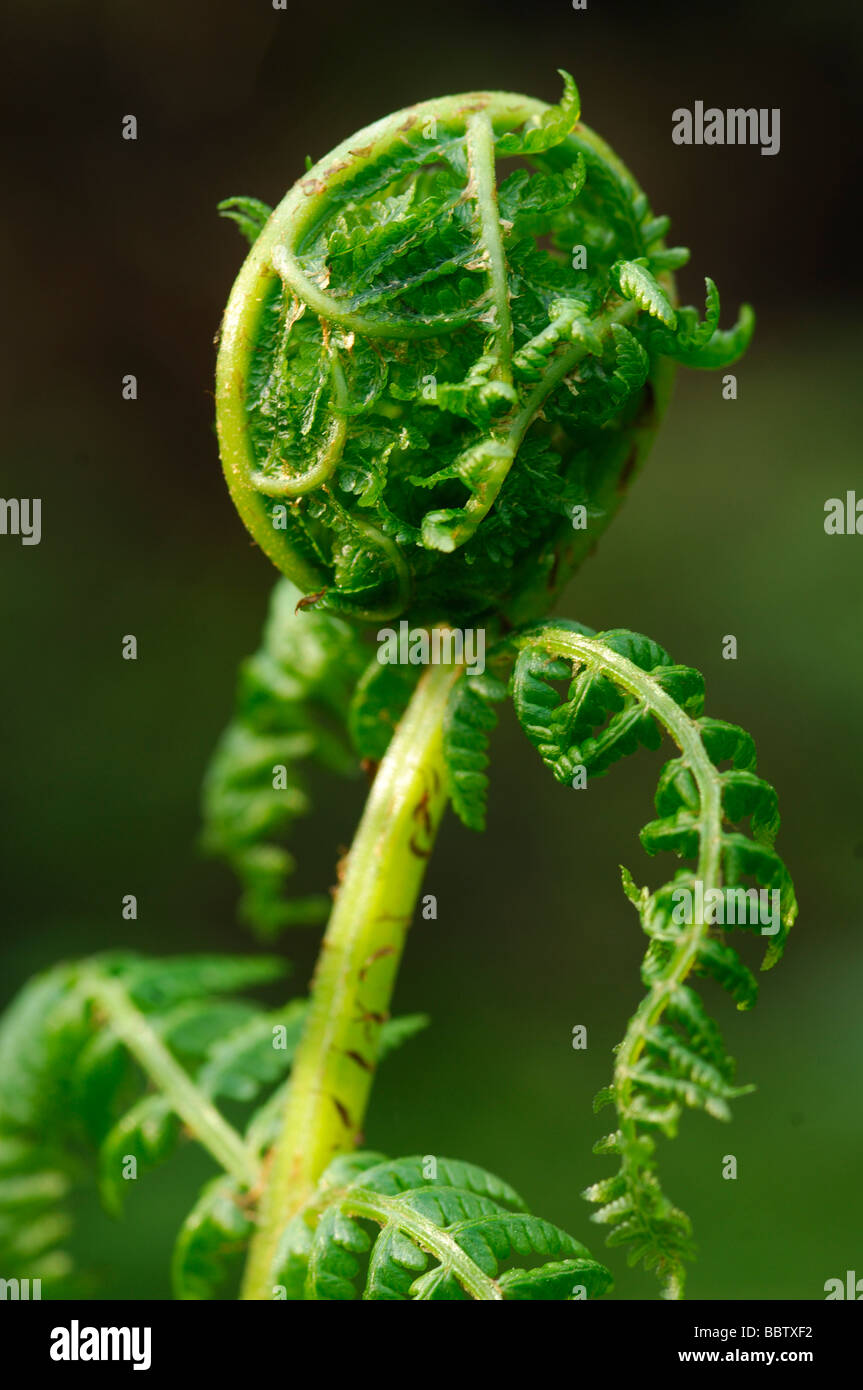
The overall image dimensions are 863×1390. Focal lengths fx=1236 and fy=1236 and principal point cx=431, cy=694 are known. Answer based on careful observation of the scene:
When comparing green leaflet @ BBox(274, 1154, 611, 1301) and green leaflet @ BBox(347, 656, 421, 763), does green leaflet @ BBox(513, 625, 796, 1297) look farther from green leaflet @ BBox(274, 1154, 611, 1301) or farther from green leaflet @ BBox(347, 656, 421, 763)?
green leaflet @ BBox(347, 656, 421, 763)

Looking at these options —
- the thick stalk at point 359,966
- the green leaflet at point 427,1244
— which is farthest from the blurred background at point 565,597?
the green leaflet at point 427,1244

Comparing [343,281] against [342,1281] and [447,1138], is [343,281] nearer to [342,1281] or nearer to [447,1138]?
[342,1281]

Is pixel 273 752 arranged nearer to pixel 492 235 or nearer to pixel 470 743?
pixel 470 743

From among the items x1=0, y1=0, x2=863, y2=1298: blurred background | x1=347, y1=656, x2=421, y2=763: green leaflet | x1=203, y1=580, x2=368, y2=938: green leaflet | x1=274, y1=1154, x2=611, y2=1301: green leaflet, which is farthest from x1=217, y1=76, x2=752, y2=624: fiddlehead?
x1=0, y1=0, x2=863, y2=1298: blurred background

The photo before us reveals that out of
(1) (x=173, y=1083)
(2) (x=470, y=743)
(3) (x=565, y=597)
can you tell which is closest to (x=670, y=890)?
(2) (x=470, y=743)

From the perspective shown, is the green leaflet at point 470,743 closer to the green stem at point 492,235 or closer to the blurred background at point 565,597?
the green stem at point 492,235

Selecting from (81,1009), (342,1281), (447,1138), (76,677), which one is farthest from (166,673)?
(342,1281)
